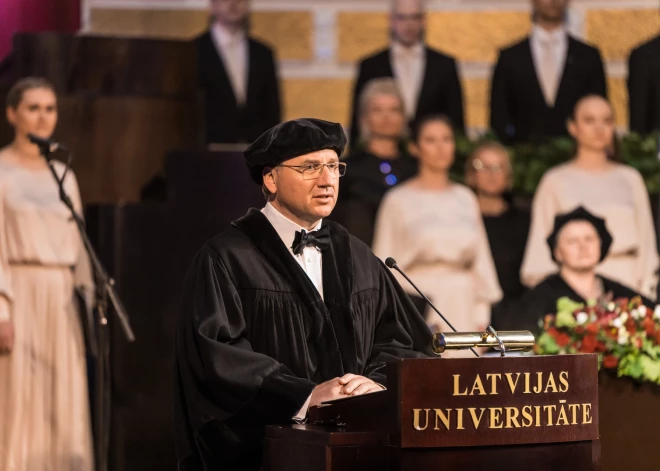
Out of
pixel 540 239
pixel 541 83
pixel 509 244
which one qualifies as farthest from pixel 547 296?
pixel 541 83

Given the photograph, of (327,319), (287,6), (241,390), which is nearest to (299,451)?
(241,390)

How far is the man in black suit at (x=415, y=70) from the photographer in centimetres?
807

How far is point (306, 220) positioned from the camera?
12.7 ft

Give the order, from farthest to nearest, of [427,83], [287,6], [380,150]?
1. [287,6]
2. [427,83]
3. [380,150]

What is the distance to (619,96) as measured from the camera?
9.57 m

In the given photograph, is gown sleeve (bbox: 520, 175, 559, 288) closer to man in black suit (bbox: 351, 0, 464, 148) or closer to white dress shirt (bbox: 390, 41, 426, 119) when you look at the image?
man in black suit (bbox: 351, 0, 464, 148)

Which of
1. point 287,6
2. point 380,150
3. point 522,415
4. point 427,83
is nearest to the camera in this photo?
point 522,415

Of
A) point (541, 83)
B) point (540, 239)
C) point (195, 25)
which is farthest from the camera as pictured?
point (195, 25)

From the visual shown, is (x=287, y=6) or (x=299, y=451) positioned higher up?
(x=287, y=6)

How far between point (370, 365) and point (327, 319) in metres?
0.23

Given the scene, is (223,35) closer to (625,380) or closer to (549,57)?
(549,57)

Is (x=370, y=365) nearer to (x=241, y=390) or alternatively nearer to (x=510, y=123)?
(x=241, y=390)

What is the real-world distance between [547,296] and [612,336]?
181 centimetres

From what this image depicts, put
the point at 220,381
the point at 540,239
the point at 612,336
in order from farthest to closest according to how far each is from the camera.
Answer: the point at 540,239 → the point at 612,336 → the point at 220,381
